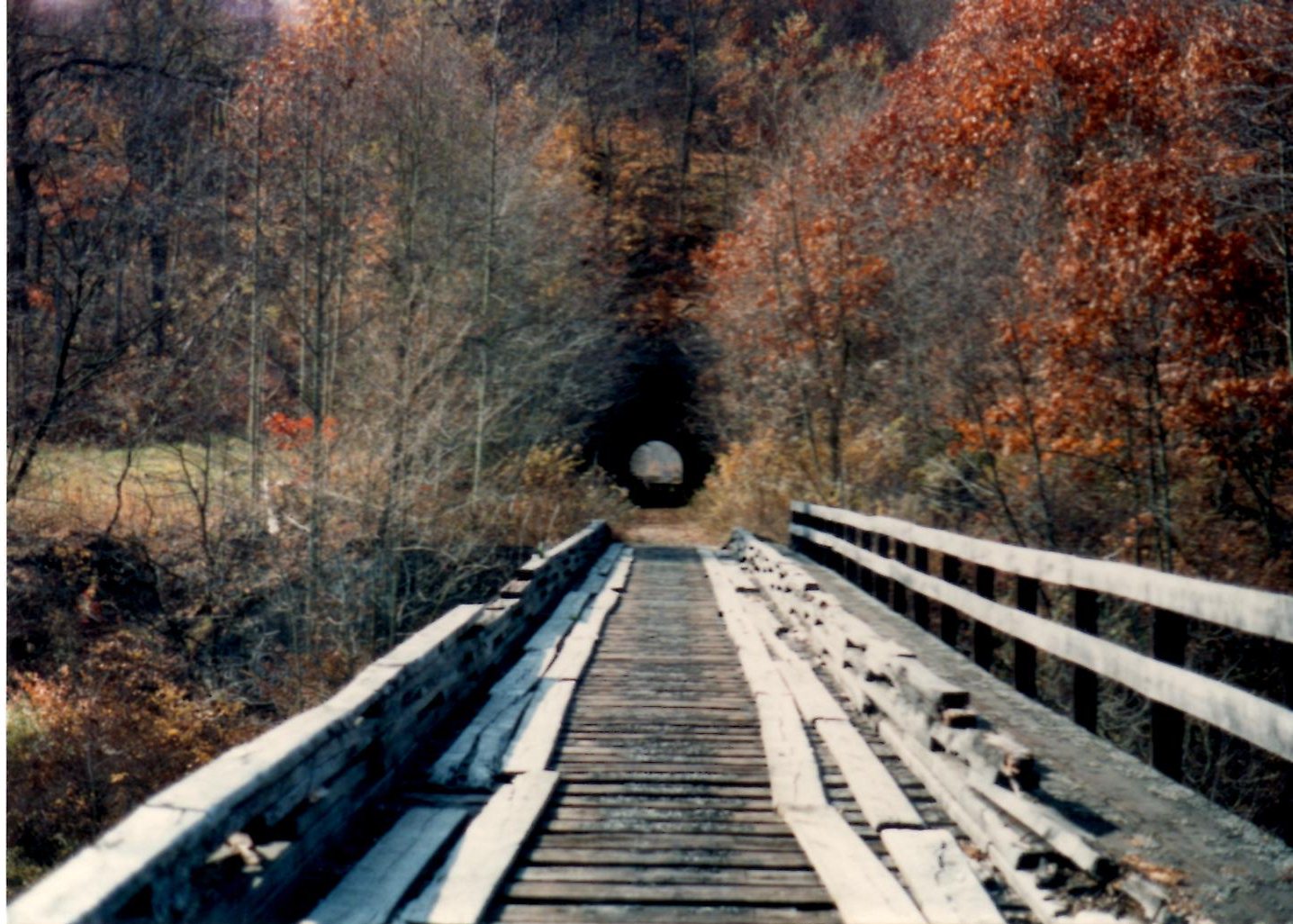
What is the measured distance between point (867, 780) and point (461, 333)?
9881 millimetres

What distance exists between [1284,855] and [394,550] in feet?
34.0

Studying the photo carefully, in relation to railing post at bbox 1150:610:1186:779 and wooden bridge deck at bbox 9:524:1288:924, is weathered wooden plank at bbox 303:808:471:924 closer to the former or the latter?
wooden bridge deck at bbox 9:524:1288:924

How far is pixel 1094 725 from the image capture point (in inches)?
186

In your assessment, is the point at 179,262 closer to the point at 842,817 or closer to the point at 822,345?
the point at 822,345

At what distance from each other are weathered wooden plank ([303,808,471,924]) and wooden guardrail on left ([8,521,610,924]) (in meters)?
0.15

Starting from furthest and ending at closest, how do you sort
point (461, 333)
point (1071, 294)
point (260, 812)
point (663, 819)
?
point (1071, 294)
point (461, 333)
point (663, 819)
point (260, 812)

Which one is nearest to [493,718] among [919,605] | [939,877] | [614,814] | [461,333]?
[614,814]

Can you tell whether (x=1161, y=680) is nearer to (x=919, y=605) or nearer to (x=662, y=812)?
(x=662, y=812)

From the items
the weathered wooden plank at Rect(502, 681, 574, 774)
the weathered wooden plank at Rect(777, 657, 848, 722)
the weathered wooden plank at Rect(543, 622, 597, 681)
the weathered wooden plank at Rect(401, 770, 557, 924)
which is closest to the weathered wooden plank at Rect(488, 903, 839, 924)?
the weathered wooden plank at Rect(401, 770, 557, 924)

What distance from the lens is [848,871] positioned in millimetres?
3463

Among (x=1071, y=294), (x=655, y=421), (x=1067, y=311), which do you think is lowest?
(x=655, y=421)

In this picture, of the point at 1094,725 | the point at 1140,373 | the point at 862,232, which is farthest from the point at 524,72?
the point at 1094,725

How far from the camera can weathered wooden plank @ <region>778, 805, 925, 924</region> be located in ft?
10.3

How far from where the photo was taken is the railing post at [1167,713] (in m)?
3.70
